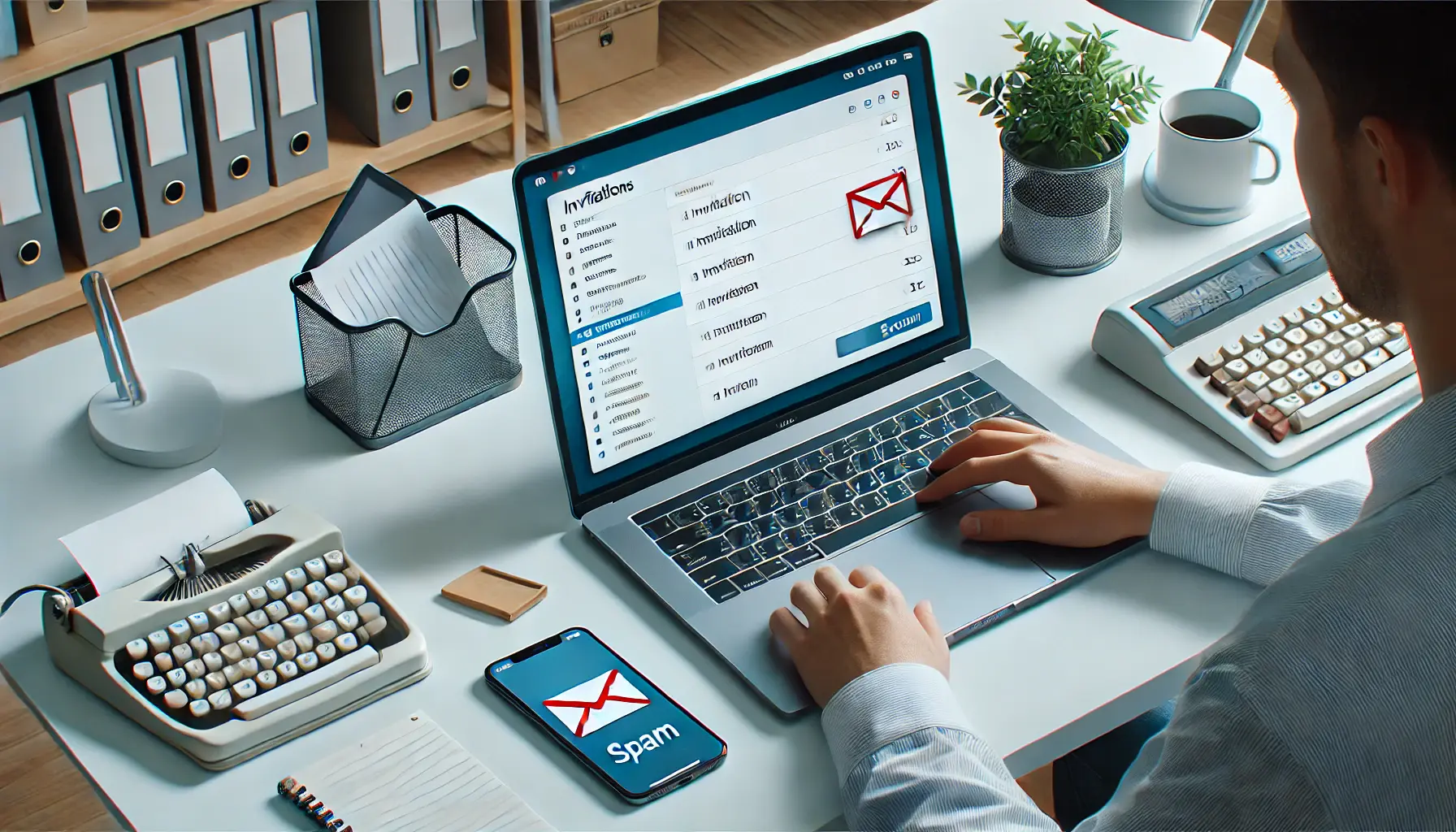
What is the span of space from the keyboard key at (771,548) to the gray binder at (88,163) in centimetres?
169

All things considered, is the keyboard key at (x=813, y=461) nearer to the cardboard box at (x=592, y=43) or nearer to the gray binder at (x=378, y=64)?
the gray binder at (x=378, y=64)

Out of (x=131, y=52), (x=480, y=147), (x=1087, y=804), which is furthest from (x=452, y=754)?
(x=480, y=147)

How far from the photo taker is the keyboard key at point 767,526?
115 centimetres

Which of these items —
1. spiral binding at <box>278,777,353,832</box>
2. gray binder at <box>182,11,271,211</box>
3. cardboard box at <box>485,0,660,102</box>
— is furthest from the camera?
cardboard box at <box>485,0,660,102</box>

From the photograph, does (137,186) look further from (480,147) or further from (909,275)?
(909,275)

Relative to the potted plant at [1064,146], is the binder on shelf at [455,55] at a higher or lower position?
lower

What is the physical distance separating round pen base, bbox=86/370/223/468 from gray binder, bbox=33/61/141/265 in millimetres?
1237

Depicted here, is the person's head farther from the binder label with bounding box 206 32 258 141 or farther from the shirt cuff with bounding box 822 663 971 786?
the binder label with bounding box 206 32 258 141

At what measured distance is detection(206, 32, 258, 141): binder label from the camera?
245 centimetres

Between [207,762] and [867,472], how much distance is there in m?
0.56

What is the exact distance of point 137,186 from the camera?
255 centimetres

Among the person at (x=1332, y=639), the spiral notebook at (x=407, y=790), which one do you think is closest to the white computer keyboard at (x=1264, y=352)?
the person at (x=1332, y=639)

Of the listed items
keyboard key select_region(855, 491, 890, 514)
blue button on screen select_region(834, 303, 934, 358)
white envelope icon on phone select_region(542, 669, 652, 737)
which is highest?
blue button on screen select_region(834, 303, 934, 358)

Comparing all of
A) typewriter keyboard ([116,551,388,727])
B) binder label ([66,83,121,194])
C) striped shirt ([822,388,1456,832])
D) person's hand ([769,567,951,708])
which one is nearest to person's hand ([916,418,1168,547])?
person's hand ([769,567,951,708])
